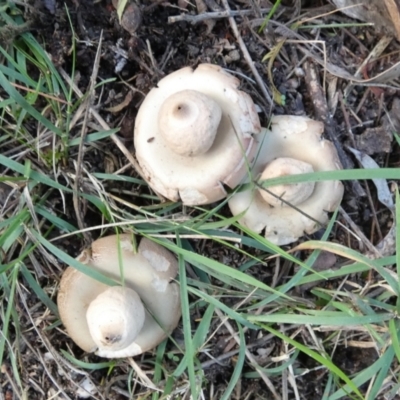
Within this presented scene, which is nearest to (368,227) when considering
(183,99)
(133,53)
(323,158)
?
(323,158)

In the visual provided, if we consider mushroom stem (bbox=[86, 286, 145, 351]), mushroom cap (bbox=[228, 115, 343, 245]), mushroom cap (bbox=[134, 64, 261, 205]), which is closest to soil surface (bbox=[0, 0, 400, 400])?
mushroom cap (bbox=[228, 115, 343, 245])

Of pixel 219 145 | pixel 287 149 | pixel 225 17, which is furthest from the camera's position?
pixel 225 17

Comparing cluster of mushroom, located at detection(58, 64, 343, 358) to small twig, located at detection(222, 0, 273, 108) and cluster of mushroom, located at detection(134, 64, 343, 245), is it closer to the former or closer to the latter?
cluster of mushroom, located at detection(134, 64, 343, 245)

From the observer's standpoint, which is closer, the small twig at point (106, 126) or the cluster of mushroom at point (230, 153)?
the cluster of mushroom at point (230, 153)

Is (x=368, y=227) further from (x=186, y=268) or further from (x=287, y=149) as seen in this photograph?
(x=186, y=268)

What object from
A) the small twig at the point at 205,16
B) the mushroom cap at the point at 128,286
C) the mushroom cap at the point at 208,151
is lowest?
the mushroom cap at the point at 128,286

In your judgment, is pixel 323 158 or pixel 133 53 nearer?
pixel 323 158

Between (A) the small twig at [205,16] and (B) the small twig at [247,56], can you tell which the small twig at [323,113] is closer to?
(B) the small twig at [247,56]

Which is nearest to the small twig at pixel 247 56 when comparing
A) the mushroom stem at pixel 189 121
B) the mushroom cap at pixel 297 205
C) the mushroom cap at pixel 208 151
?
the mushroom cap at pixel 297 205
